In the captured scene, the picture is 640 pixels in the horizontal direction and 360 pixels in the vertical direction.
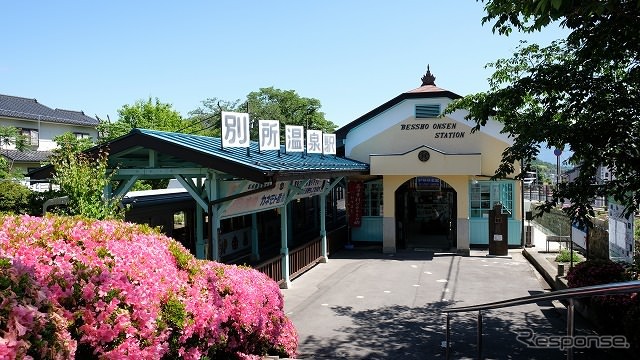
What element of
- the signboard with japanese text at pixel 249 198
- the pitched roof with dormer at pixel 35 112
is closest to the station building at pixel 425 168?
the signboard with japanese text at pixel 249 198

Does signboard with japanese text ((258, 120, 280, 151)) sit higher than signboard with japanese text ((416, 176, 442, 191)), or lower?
higher

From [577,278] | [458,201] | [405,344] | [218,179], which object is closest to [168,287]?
[405,344]

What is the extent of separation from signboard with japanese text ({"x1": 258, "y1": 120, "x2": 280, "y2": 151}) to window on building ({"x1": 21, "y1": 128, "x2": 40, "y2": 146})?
33.6 m

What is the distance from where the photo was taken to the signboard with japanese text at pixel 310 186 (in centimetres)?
1532

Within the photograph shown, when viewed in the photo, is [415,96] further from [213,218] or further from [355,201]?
[213,218]

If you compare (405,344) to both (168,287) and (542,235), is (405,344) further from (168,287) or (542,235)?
(542,235)

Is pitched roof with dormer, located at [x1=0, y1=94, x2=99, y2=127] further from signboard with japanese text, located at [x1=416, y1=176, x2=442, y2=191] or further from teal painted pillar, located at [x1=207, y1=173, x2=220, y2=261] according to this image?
teal painted pillar, located at [x1=207, y1=173, x2=220, y2=261]

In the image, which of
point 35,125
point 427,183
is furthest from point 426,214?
point 35,125

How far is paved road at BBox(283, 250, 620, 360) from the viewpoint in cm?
863

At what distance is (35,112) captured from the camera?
139ft

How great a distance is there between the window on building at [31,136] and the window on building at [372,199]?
3035 cm

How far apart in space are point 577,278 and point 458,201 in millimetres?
9127

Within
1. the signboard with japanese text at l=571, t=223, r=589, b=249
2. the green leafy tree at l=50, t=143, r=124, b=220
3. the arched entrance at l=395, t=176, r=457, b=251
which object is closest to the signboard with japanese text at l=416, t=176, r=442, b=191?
the arched entrance at l=395, t=176, r=457, b=251

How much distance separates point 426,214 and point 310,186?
978 cm
